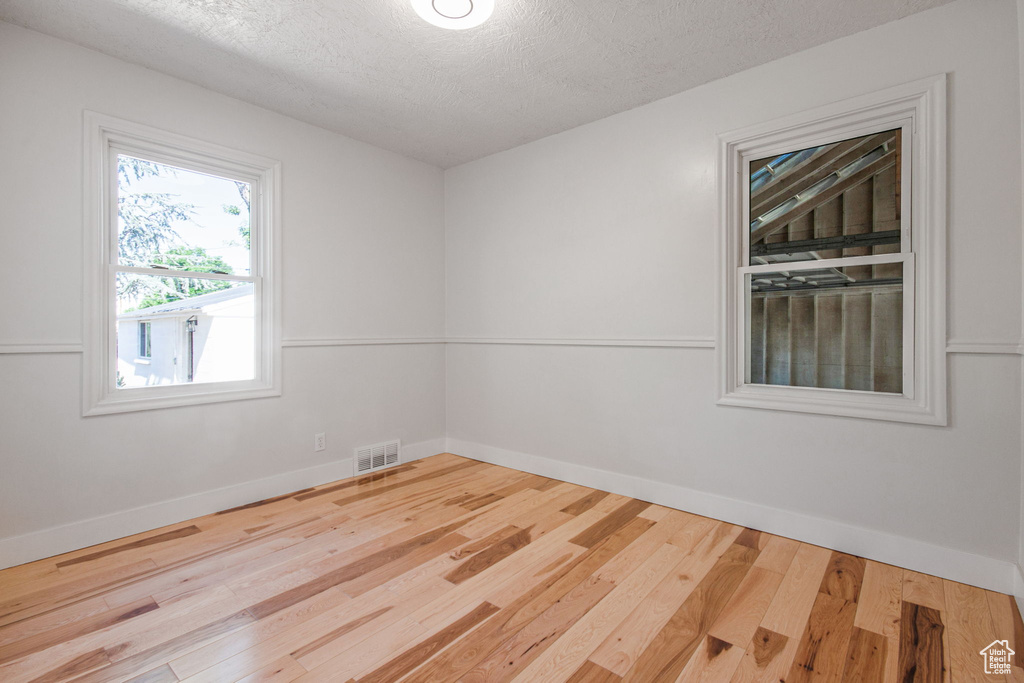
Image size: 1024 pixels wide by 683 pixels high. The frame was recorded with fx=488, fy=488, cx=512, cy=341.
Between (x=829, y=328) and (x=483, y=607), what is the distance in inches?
88.8

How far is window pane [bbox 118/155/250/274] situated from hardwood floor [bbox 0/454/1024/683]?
1.57 meters

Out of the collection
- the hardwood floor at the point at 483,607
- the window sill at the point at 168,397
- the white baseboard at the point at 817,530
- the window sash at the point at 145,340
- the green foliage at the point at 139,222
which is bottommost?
the hardwood floor at the point at 483,607

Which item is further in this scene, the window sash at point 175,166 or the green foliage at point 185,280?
the green foliage at point 185,280

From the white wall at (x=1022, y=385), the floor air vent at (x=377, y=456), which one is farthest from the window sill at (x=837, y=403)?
the floor air vent at (x=377, y=456)

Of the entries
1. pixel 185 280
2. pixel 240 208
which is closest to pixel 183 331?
pixel 185 280

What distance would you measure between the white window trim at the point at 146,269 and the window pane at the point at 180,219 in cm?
5

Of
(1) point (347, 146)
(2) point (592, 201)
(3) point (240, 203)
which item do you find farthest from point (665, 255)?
(3) point (240, 203)

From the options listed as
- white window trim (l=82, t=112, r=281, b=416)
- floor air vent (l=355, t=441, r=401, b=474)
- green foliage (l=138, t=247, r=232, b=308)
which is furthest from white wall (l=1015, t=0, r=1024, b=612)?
green foliage (l=138, t=247, r=232, b=308)

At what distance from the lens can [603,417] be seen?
343 centimetres

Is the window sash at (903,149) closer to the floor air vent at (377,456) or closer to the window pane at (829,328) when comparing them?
the window pane at (829,328)

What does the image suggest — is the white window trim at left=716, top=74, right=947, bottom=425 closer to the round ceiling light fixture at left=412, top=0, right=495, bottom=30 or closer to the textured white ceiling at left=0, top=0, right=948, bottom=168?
the textured white ceiling at left=0, top=0, right=948, bottom=168

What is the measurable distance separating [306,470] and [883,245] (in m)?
3.75

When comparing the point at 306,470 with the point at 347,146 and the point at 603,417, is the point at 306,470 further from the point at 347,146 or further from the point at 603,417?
the point at 347,146

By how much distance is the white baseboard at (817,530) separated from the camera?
2133 millimetres
